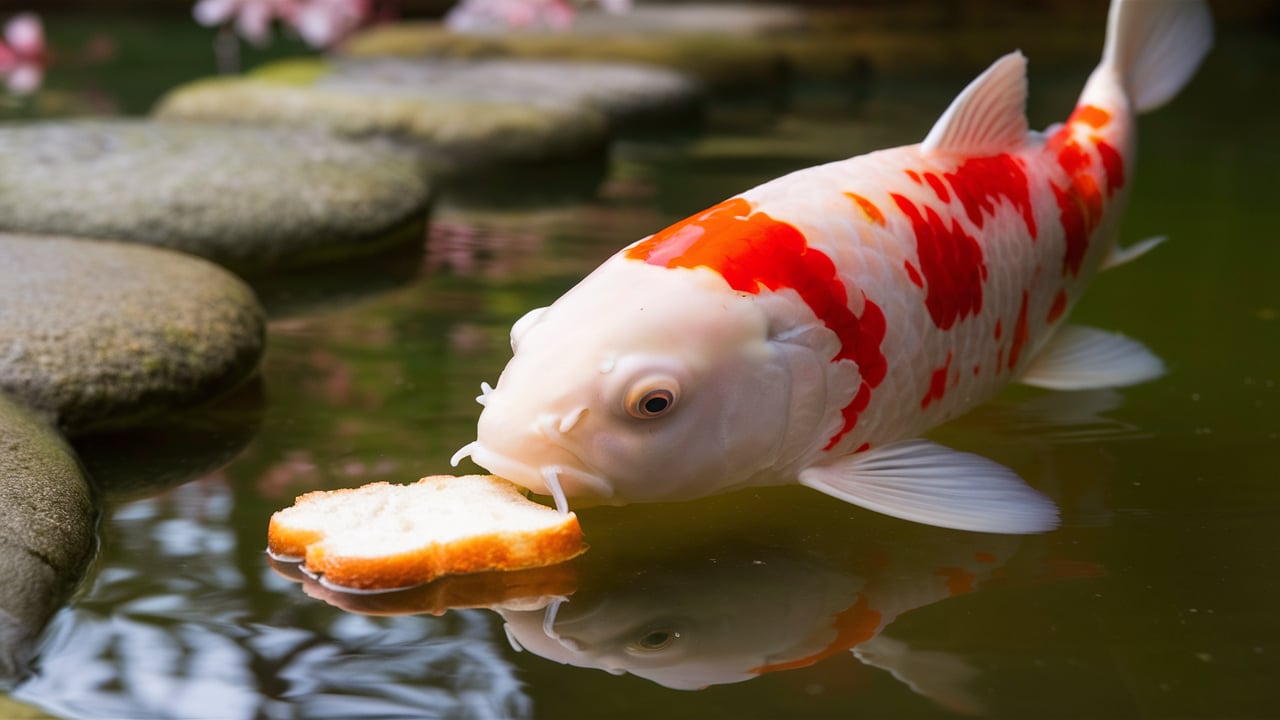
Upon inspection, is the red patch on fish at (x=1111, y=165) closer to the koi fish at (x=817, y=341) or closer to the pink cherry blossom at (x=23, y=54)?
the koi fish at (x=817, y=341)

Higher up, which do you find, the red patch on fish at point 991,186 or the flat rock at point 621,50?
the red patch on fish at point 991,186

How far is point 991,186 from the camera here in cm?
221

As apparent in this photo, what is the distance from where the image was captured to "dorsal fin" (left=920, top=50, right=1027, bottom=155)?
86.4 inches

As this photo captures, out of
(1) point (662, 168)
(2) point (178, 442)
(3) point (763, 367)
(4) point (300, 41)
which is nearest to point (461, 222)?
(1) point (662, 168)

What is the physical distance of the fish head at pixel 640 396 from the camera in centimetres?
176

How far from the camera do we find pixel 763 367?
5.96 feet

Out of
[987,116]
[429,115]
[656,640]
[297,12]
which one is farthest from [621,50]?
[656,640]

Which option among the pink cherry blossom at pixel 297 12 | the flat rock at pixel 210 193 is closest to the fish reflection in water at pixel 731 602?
the flat rock at pixel 210 193

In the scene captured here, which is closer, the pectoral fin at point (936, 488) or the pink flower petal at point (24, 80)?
the pectoral fin at point (936, 488)

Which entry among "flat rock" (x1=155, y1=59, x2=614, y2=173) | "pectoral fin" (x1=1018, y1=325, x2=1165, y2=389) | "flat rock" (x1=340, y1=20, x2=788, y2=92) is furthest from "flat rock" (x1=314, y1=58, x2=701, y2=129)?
"pectoral fin" (x1=1018, y1=325, x2=1165, y2=389)

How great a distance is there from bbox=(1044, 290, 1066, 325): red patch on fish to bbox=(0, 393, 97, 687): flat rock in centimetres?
154

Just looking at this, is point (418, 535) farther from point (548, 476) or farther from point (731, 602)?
point (731, 602)

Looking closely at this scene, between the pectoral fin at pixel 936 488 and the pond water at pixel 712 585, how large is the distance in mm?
81

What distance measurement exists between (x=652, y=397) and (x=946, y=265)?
1.83 feet
